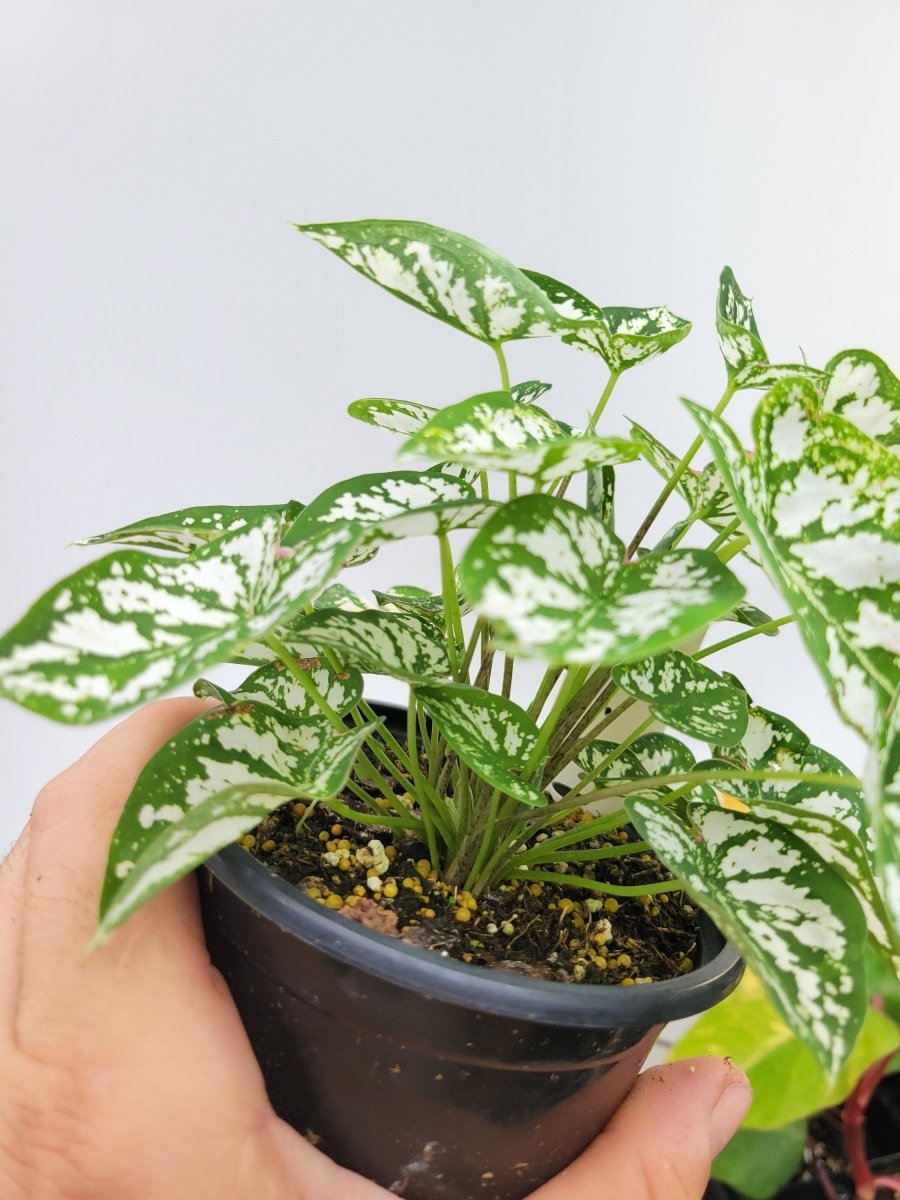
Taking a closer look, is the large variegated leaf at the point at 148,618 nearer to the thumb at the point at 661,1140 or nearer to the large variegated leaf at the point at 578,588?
the large variegated leaf at the point at 578,588

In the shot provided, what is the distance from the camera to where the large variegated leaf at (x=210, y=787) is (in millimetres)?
370

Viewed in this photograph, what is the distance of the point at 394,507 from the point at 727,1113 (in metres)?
0.57

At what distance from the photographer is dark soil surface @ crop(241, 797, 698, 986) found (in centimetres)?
60

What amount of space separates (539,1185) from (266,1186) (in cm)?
21

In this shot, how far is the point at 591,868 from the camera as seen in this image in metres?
0.73

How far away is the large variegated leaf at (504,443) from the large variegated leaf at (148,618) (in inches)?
2.3

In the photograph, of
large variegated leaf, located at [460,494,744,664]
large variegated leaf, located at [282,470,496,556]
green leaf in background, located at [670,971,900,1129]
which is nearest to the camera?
large variegated leaf, located at [460,494,744,664]

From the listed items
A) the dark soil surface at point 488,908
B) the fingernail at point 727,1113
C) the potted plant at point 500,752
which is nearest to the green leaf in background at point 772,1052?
the fingernail at point 727,1113

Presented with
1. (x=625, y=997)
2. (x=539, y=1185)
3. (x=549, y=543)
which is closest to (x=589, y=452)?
(x=549, y=543)

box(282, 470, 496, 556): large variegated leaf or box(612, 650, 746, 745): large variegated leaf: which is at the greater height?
box(282, 470, 496, 556): large variegated leaf

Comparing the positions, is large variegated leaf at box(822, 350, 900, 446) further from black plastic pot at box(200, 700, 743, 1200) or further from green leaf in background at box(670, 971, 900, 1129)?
green leaf in background at box(670, 971, 900, 1129)

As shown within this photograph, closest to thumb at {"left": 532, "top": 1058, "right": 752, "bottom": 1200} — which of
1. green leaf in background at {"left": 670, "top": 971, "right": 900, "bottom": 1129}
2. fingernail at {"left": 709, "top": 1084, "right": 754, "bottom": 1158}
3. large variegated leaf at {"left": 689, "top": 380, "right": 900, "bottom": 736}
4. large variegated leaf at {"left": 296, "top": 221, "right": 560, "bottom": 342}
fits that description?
fingernail at {"left": 709, "top": 1084, "right": 754, "bottom": 1158}

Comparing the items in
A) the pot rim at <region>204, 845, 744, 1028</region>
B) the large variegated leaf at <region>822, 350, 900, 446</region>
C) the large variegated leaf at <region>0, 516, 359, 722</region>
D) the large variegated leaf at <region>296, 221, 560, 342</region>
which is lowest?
the pot rim at <region>204, 845, 744, 1028</region>

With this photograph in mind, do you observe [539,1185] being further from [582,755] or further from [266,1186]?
[582,755]
